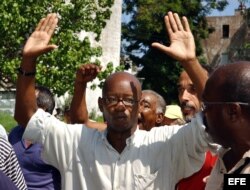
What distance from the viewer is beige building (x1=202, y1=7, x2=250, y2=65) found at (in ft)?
138

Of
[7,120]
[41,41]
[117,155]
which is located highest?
[41,41]

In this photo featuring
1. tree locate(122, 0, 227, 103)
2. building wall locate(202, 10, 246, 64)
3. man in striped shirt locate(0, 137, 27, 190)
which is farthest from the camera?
building wall locate(202, 10, 246, 64)

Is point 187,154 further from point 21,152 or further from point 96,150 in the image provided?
point 21,152

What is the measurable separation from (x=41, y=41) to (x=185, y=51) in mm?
781

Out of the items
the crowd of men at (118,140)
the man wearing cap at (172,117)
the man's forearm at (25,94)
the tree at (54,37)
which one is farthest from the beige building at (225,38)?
the man's forearm at (25,94)

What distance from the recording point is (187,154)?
3.23 metres

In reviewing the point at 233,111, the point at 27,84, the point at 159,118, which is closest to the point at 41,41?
the point at 27,84

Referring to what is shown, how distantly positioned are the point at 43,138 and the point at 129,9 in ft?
104

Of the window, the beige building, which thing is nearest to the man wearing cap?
the beige building

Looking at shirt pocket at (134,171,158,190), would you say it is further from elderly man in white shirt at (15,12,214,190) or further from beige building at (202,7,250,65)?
beige building at (202,7,250,65)

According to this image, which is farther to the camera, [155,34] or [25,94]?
[155,34]

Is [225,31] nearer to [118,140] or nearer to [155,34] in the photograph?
[155,34]

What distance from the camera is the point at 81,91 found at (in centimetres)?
388

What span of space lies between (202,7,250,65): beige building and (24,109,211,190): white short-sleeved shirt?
38971 millimetres
